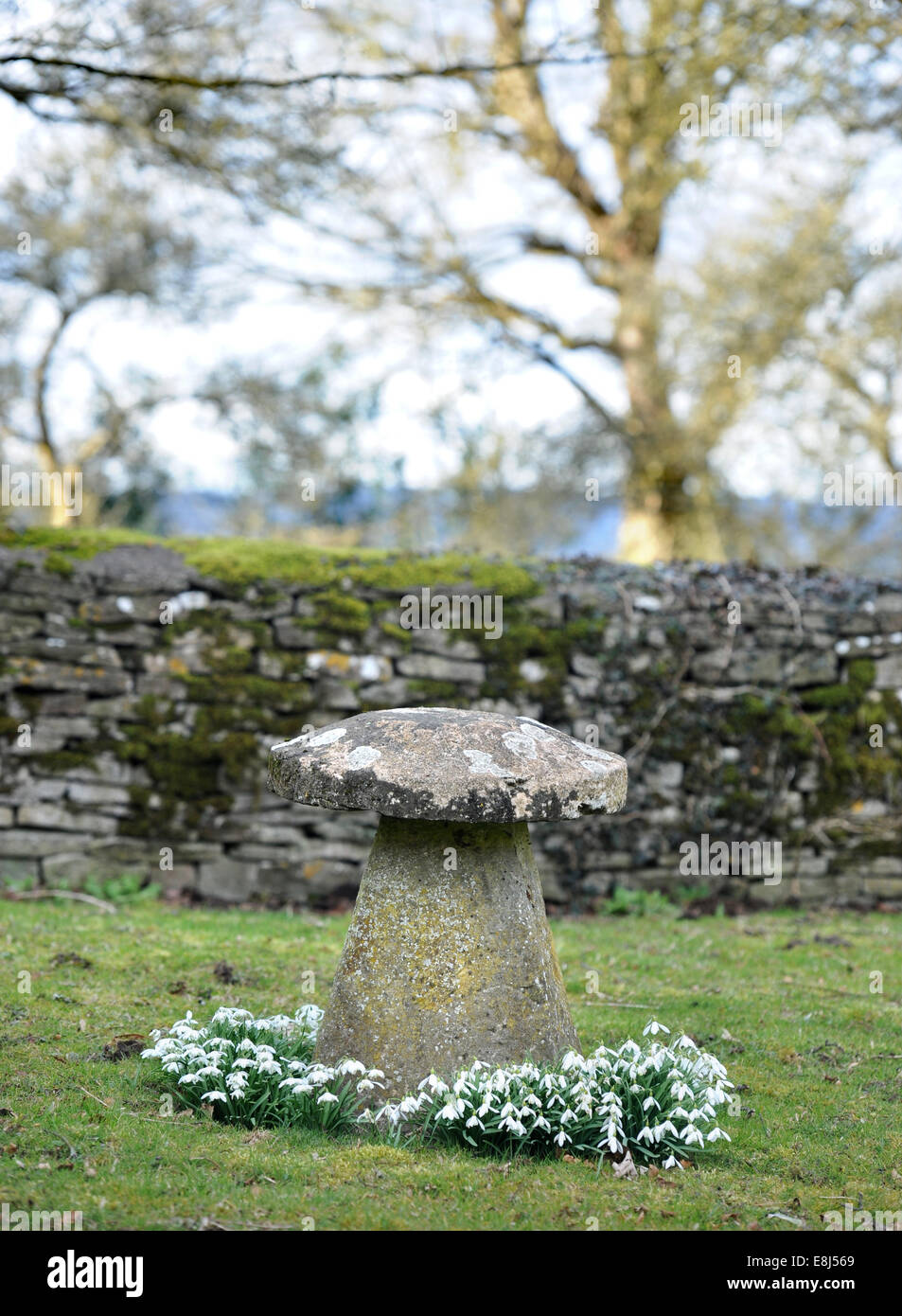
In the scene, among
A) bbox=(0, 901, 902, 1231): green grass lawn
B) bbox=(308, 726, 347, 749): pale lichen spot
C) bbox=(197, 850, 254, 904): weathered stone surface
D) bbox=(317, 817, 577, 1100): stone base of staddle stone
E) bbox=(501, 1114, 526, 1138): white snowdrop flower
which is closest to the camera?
bbox=(0, 901, 902, 1231): green grass lawn

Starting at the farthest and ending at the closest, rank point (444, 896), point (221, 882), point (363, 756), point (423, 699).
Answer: point (423, 699) < point (221, 882) < point (444, 896) < point (363, 756)

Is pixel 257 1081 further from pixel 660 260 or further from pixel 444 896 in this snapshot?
pixel 660 260

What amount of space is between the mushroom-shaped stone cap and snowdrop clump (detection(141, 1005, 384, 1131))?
1.09 m

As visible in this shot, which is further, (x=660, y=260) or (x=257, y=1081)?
(x=660, y=260)

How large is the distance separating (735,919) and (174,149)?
7.55 m

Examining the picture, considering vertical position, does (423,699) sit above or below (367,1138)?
above

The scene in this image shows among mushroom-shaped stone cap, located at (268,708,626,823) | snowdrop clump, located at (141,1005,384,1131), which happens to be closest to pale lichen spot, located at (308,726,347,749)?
mushroom-shaped stone cap, located at (268,708,626,823)

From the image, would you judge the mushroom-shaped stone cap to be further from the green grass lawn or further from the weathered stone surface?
the weathered stone surface

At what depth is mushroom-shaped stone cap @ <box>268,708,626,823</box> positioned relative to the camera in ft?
13.2

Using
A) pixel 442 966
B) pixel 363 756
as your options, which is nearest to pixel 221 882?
pixel 442 966

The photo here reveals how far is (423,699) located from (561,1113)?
5.00 meters

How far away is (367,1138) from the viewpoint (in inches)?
161

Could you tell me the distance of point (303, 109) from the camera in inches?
311
